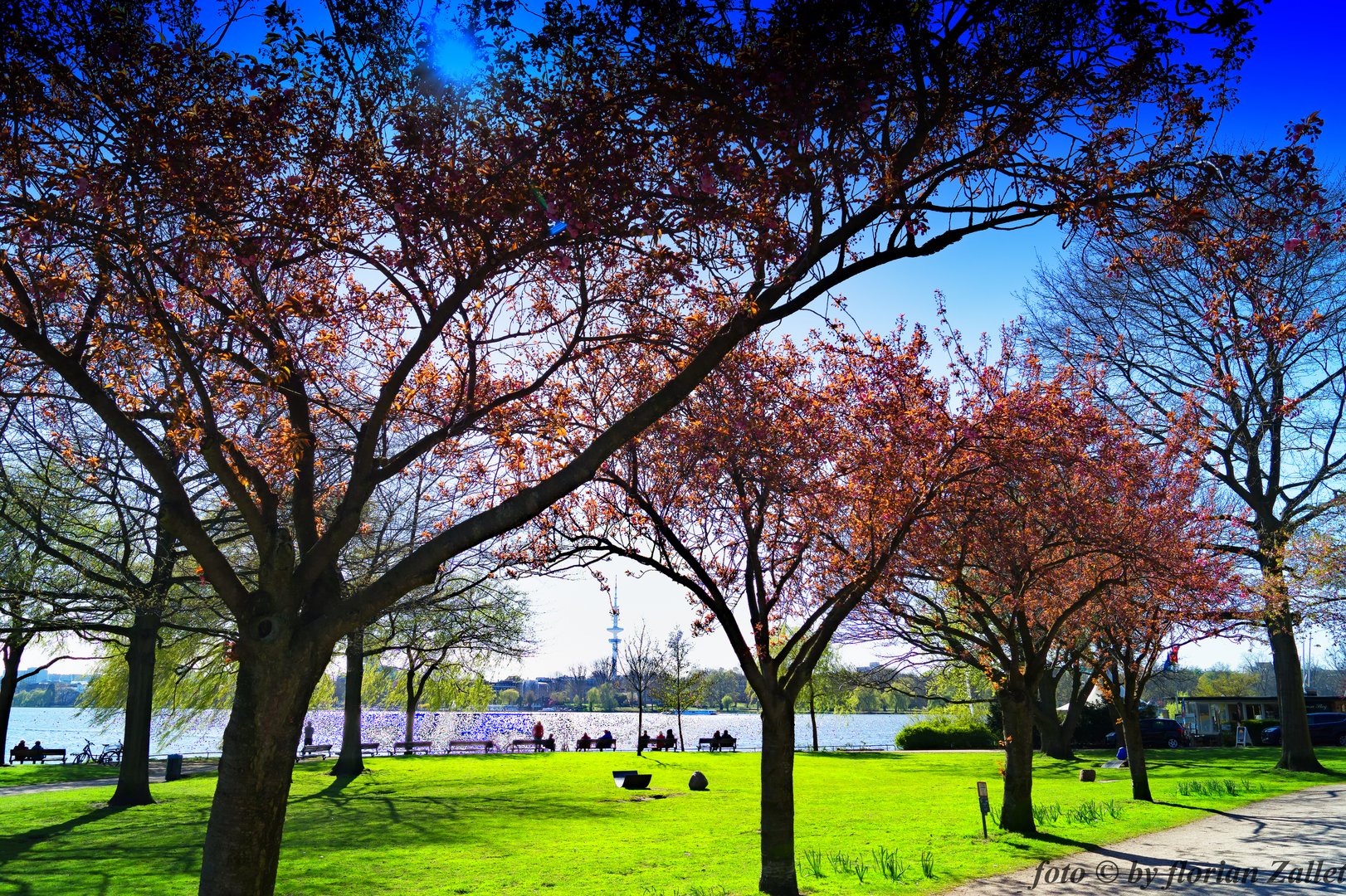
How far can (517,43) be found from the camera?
6.57m

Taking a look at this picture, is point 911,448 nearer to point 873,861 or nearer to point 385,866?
point 873,861

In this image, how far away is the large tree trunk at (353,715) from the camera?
24.7 meters

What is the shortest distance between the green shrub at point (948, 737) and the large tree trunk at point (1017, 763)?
31205 mm

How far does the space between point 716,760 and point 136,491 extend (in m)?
23.6

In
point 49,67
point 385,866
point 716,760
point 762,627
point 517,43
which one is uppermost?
point 517,43

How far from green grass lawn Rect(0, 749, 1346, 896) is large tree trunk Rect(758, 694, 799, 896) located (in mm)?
731

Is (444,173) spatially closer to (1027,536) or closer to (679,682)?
(1027,536)

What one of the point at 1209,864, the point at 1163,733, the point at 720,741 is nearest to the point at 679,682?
the point at 720,741

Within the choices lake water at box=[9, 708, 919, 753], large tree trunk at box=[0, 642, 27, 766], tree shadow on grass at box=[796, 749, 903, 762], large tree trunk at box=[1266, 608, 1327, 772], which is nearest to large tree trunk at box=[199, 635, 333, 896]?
large tree trunk at box=[1266, 608, 1327, 772]

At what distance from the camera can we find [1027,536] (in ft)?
43.9

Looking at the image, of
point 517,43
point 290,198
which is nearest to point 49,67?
point 290,198

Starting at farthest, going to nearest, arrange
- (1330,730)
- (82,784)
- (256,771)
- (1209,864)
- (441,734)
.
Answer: (441,734)
(1330,730)
(82,784)
(1209,864)
(256,771)

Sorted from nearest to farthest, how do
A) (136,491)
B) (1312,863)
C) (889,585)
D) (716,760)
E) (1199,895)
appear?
(1199,895), (1312,863), (889,585), (136,491), (716,760)

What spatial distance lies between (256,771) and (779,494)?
20.8 ft
